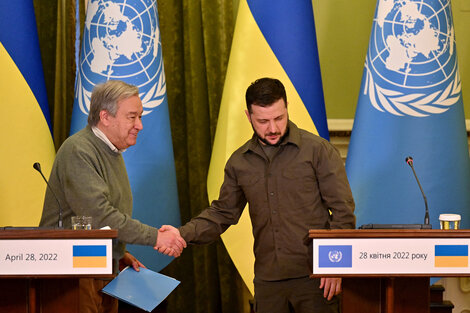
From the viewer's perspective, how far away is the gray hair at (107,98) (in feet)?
8.98

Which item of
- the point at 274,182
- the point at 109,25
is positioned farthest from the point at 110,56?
the point at 274,182

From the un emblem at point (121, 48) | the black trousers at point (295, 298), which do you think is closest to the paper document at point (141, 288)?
the black trousers at point (295, 298)

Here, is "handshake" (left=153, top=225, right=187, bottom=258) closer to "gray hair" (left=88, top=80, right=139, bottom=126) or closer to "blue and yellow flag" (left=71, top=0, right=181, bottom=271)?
"gray hair" (left=88, top=80, right=139, bottom=126)

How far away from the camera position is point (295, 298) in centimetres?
261

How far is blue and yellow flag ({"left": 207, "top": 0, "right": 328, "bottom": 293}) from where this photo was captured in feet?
11.5

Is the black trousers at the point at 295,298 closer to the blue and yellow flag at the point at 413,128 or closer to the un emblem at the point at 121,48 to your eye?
the blue and yellow flag at the point at 413,128

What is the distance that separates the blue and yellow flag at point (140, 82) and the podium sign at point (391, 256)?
5.27ft

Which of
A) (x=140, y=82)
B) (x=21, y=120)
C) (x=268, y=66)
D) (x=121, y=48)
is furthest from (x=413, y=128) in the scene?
(x=21, y=120)

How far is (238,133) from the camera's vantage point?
3.49 meters

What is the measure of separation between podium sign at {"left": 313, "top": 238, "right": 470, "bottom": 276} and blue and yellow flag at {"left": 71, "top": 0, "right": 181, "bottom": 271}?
1.61m

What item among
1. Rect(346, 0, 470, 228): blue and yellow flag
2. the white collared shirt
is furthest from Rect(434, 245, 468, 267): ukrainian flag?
the white collared shirt

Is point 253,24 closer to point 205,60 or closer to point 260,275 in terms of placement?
point 205,60

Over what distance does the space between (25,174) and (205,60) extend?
4.53 feet

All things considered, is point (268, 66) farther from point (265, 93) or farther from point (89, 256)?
point (89, 256)
